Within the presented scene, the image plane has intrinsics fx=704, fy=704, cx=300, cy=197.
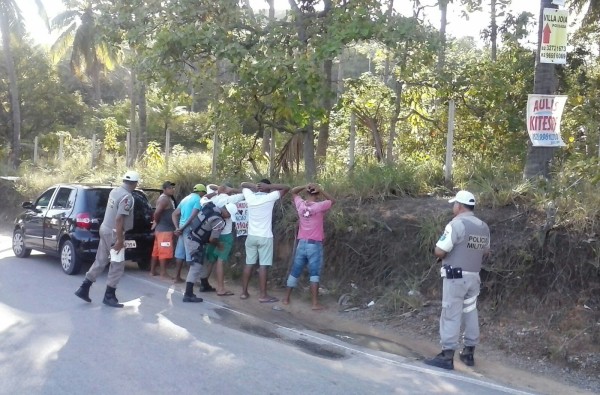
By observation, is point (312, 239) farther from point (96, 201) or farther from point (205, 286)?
point (96, 201)

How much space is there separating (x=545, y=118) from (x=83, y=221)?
7.59 m

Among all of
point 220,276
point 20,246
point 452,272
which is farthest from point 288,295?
point 20,246

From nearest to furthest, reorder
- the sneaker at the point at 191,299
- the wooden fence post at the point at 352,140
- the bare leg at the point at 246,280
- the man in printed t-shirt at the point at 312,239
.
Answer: the man in printed t-shirt at the point at 312,239
the sneaker at the point at 191,299
the bare leg at the point at 246,280
the wooden fence post at the point at 352,140

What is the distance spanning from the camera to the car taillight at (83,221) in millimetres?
12000

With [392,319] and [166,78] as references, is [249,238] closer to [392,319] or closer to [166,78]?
[392,319]

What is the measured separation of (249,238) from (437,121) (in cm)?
488

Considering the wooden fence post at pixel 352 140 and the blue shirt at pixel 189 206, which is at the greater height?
the wooden fence post at pixel 352 140

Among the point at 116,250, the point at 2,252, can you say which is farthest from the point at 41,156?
the point at 116,250

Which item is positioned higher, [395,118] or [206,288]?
[395,118]

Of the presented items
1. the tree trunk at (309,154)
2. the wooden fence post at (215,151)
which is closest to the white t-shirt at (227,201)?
the tree trunk at (309,154)

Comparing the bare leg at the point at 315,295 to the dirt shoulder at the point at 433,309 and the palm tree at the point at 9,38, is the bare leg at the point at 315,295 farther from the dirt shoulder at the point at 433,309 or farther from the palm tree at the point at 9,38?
the palm tree at the point at 9,38

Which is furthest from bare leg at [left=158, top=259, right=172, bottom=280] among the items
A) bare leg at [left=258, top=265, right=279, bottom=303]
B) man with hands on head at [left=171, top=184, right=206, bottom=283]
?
bare leg at [left=258, top=265, right=279, bottom=303]

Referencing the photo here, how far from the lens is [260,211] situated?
1035cm

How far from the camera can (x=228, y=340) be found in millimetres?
7871
